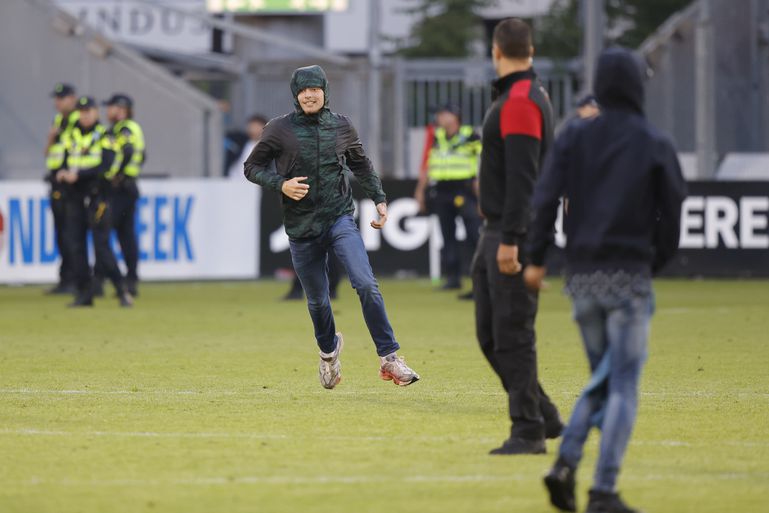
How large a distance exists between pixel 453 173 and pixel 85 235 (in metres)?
4.21

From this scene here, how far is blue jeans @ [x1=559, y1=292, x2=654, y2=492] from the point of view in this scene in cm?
649

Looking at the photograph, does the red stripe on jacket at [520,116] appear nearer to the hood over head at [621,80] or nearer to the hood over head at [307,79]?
the hood over head at [621,80]

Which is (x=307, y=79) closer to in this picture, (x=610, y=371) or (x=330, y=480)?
(x=330, y=480)

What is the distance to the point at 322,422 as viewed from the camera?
8992mm

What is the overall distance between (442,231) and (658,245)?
1344cm

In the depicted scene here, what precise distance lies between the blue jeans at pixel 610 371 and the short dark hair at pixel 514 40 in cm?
164

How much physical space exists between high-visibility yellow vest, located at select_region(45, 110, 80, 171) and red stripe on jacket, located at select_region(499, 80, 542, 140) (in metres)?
11.5

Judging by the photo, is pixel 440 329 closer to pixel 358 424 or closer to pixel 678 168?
pixel 358 424

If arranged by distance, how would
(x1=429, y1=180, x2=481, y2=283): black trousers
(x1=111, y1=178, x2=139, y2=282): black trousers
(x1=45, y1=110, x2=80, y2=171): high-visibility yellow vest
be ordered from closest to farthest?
(x1=45, y1=110, x2=80, y2=171): high-visibility yellow vest
(x1=111, y1=178, x2=139, y2=282): black trousers
(x1=429, y1=180, x2=481, y2=283): black trousers

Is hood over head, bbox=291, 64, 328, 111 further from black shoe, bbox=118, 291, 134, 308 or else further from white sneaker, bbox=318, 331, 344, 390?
black shoe, bbox=118, 291, 134, 308

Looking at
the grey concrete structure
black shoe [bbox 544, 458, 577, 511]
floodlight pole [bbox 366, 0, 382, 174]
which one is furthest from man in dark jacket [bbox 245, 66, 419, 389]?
floodlight pole [bbox 366, 0, 382, 174]

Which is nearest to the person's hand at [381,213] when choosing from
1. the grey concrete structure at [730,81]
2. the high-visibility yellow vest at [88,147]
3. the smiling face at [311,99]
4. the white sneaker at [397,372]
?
the smiling face at [311,99]

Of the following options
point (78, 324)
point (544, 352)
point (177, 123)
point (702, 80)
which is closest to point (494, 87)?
point (544, 352)

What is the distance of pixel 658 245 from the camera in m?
6.66
